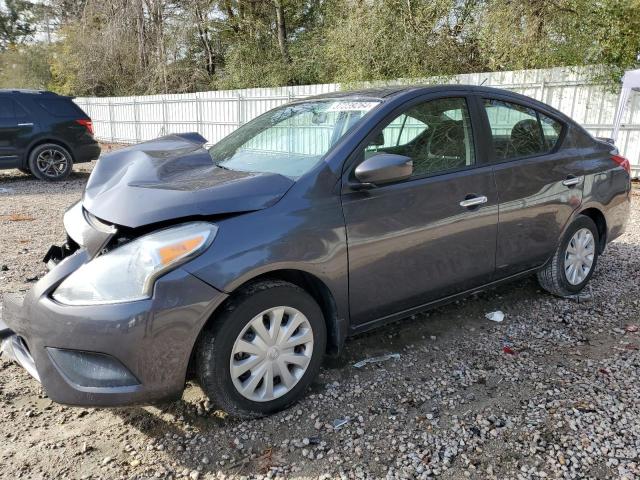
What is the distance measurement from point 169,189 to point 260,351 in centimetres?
88

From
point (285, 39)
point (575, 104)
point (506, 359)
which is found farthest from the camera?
point (285, 39)

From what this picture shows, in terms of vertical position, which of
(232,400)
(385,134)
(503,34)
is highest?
(503,34)

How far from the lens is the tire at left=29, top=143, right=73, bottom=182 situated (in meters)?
9.83

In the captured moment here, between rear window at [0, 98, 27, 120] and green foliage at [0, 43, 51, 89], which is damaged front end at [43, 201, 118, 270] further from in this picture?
green foliage at [0, 43, 51, 89]

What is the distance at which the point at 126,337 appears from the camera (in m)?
2.08

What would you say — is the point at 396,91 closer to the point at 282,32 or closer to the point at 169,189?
the point at 169,189

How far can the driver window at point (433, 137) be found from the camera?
2.98 metres

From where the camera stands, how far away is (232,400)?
2.38 meters

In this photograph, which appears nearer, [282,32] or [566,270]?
[566,270]

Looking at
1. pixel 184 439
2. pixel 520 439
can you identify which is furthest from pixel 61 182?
pixel 520 439

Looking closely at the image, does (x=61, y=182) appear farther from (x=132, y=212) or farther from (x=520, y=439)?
(x=520, y=439)

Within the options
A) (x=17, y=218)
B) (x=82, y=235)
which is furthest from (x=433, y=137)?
(x=17, y=218)

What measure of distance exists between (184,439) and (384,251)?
1.37m

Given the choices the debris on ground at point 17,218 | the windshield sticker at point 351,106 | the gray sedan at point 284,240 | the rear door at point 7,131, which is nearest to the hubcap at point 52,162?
the rear door at point 7,131
